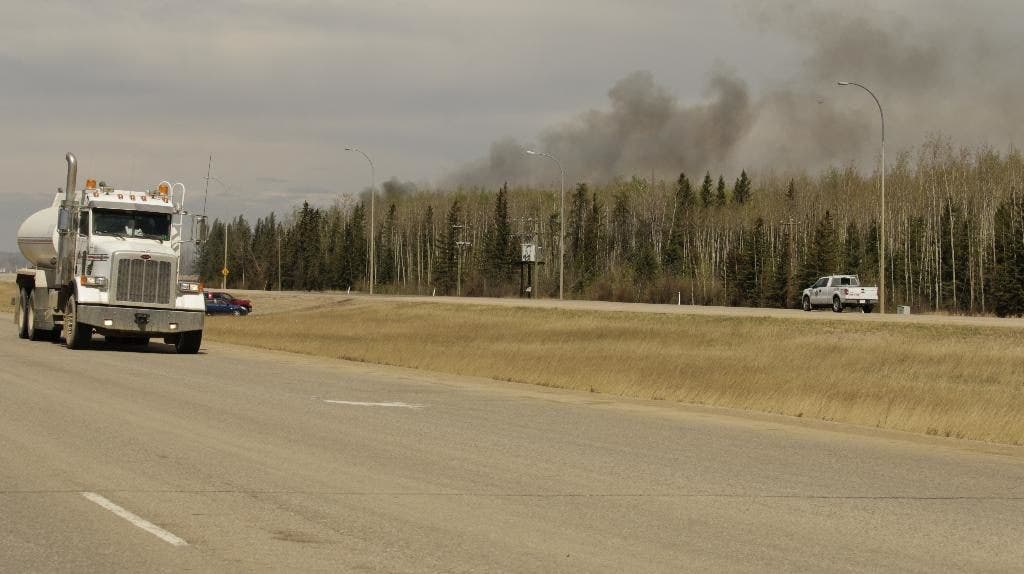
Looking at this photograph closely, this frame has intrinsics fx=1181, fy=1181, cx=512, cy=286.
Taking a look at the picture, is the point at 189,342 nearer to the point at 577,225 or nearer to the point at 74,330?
the point at 74,330

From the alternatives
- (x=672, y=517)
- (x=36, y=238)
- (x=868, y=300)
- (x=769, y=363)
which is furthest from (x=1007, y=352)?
(x=672, y=517)

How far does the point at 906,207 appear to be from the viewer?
375 feet

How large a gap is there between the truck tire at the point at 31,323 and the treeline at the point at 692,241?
70.4 meters

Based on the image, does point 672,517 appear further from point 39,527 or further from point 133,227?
point 133,227

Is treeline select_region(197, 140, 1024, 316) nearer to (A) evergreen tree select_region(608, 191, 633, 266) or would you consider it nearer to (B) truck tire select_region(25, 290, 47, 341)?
(A) evergreen tree select_region(608, 191, 633, 266)

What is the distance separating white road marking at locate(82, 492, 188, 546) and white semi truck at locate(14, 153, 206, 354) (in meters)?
19.9

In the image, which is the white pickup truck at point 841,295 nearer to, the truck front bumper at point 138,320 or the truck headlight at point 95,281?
the truck front bumper at point 138,320

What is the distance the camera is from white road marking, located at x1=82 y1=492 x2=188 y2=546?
7926 millimetres

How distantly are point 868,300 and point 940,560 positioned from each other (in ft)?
180

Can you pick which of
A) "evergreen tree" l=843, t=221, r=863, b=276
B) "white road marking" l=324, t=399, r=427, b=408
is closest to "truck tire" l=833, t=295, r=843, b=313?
"white road marking" l=324, t=399, r=427, b=408

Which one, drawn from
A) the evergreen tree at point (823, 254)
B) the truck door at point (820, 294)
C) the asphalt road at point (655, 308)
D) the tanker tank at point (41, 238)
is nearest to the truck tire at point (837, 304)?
the asphalt road at point (655, 308)

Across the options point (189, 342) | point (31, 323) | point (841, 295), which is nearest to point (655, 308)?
point (841, 295)

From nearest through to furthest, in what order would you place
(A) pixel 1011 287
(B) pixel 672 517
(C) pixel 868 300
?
(B) pixel 672 517 < (C) pixel 868 300 < (A) pixel 1011 287

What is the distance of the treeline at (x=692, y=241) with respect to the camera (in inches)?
4114
